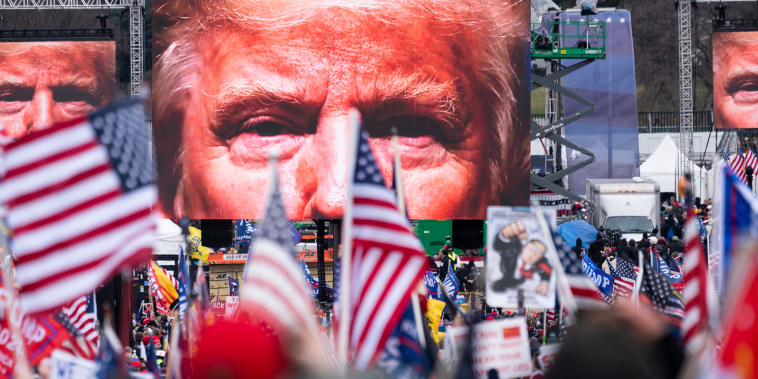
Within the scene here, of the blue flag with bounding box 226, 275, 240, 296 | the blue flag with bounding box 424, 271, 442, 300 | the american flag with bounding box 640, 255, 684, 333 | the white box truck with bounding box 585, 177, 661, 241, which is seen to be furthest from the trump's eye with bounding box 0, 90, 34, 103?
the american flag with bounding box 640, 255, 684, 333

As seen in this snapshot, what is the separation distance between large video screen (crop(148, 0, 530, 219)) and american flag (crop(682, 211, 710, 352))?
568 inches

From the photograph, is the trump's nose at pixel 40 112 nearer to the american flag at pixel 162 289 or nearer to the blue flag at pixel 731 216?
the american flag at pixel 162 289

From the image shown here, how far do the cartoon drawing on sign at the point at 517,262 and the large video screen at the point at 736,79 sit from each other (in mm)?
24354

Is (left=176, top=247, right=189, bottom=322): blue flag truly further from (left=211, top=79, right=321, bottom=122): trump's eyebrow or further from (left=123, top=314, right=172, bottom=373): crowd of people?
(left=211, top=79, right=321, bottom=122): trump's eyebrow

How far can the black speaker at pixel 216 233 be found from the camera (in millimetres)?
21844

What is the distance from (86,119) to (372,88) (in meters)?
15.6

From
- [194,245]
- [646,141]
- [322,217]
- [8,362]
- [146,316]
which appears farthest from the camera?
[646,141]

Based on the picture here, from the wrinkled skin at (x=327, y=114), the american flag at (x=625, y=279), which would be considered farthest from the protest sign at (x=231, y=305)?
the wrinkled skin at (x=327, y=114)

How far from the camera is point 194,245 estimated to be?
80.3ft

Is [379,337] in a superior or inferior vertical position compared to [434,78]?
inferior

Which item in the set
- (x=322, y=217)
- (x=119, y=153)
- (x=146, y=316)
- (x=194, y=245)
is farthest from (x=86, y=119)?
(x=194, y=245)

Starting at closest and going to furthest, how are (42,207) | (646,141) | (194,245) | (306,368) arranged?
(306,368) < (42,207) < (194,245) < (646,141)

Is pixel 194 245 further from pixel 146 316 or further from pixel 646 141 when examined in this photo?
pixel 646 141

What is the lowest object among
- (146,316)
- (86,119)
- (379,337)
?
(146,316)
